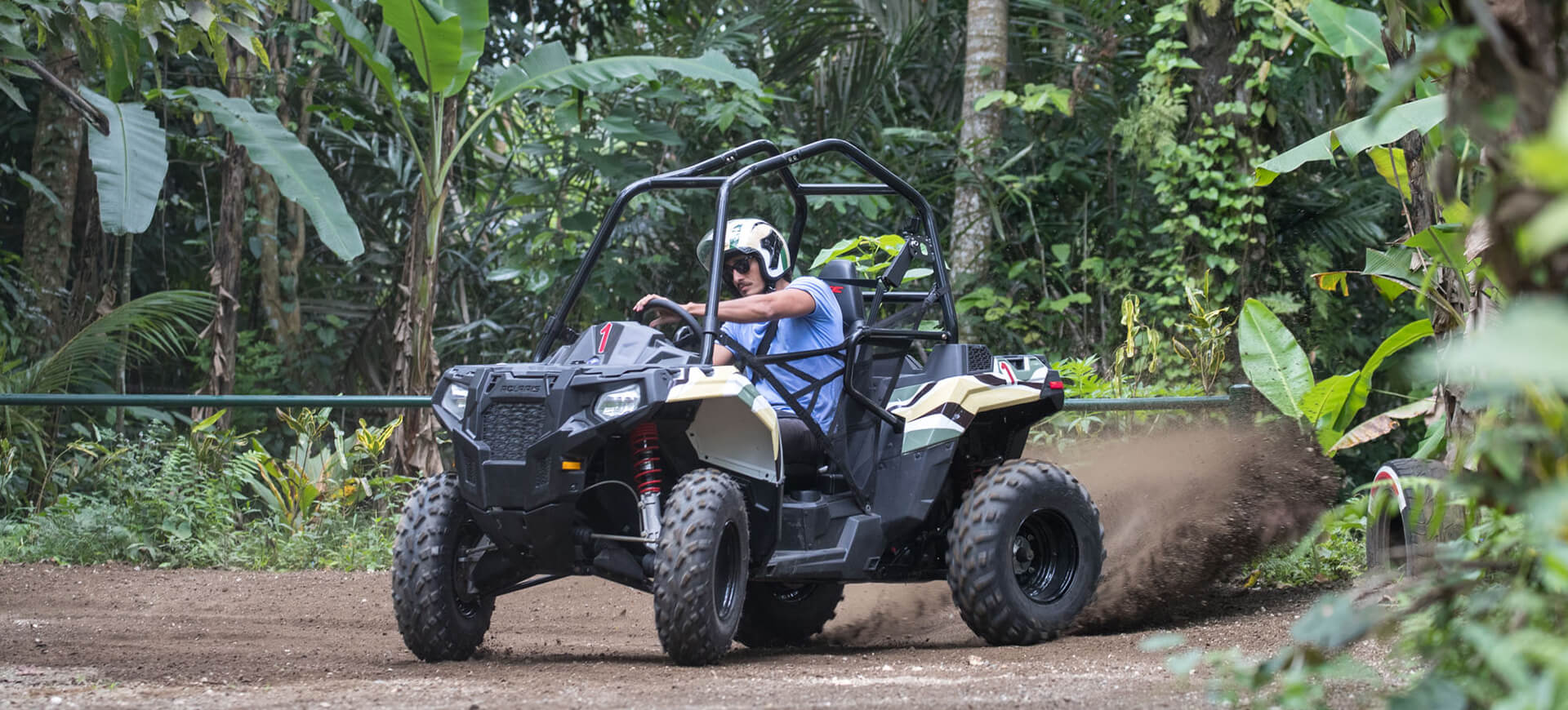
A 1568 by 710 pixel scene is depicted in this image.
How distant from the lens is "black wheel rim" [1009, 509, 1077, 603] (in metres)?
5.25

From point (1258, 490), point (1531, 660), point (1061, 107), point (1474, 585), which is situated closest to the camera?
point (1531, 660)

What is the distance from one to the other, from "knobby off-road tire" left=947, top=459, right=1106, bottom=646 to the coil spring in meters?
1.18

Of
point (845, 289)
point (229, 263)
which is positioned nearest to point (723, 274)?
point (845, 289)

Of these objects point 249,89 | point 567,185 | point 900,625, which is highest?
point 249,89

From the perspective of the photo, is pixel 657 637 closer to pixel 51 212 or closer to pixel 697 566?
pixel 697 566

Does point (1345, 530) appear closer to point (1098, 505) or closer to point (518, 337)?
point (1098, 505)

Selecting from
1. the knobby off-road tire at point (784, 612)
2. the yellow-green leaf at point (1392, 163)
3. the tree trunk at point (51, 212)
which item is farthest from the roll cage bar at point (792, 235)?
the tree trunk at point (51, 212)

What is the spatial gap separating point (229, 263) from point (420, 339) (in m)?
3.00

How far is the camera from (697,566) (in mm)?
4082

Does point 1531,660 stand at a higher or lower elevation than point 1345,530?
higher

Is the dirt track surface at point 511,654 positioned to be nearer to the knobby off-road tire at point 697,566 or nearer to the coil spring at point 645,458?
the knobby off-road tire at point 697,566

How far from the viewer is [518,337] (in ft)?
40.6

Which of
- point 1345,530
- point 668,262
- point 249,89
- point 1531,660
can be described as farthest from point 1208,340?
point 249,89

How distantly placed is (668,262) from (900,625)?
17.6ft
